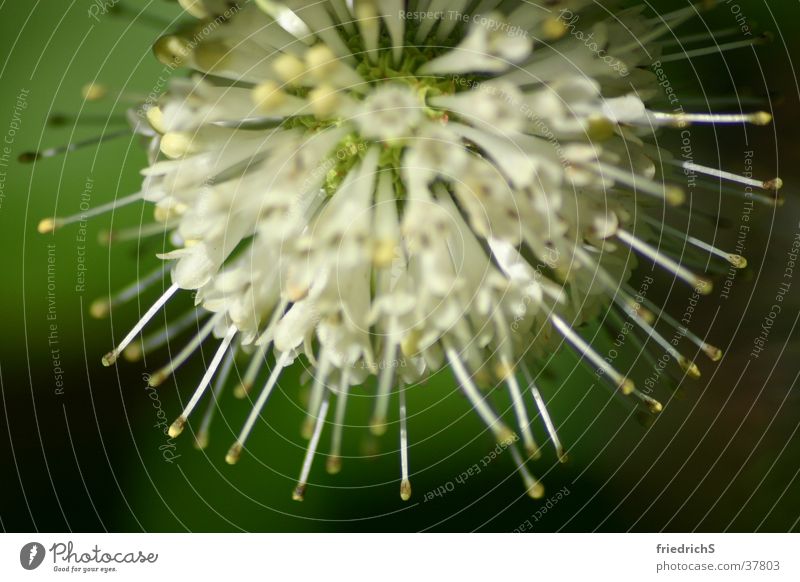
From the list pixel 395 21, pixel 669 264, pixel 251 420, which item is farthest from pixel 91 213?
pixel 669 264

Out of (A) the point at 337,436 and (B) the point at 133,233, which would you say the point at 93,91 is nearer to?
(B) the point at 133,233

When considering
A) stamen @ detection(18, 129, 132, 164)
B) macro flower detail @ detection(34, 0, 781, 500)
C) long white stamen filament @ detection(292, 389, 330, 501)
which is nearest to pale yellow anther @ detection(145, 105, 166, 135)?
macro flower detail @ detection(34, 0, 781, 500)

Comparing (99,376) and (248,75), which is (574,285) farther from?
(99,376)

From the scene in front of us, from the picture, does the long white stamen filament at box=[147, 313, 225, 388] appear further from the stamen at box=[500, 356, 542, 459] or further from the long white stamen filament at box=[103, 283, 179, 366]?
the stamen at box=[500, 356, 542, 459]
